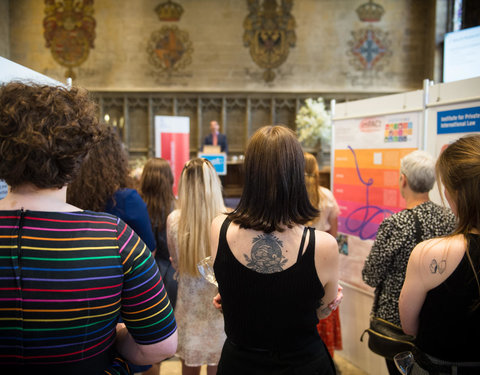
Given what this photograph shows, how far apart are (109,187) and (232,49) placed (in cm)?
1006

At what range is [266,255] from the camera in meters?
1.29

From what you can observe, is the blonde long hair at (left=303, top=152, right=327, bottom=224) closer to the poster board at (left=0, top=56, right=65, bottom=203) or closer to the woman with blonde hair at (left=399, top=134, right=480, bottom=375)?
the woman with blonde hair at (left=399, top=134, right=480, bottom=375)

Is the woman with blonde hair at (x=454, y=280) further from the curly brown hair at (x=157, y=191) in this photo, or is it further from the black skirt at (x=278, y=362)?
the curly brown hair at (x=157, y=191)

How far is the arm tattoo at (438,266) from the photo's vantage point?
4.28 feet

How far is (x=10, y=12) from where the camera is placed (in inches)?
441

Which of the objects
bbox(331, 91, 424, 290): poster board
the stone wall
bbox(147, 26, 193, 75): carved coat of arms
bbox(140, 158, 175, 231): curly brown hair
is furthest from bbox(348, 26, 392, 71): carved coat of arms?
bbox(140, 158, 175, 231): curly brown hair

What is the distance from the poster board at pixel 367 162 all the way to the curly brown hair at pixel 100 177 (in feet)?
6.55

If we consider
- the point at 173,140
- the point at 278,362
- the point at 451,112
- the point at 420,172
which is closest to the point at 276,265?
the point at 278,362

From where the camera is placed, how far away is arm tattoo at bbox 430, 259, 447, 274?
1.30 metres

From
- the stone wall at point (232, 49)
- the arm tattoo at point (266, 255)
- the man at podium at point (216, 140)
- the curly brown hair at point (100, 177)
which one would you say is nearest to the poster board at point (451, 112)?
the arm tattoo at point (266, 255)

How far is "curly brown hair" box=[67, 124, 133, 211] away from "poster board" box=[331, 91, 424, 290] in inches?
78.6

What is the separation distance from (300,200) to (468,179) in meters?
0.56

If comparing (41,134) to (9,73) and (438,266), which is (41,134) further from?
(438,266)

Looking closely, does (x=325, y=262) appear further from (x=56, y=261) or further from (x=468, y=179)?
(x=56, y=261)
